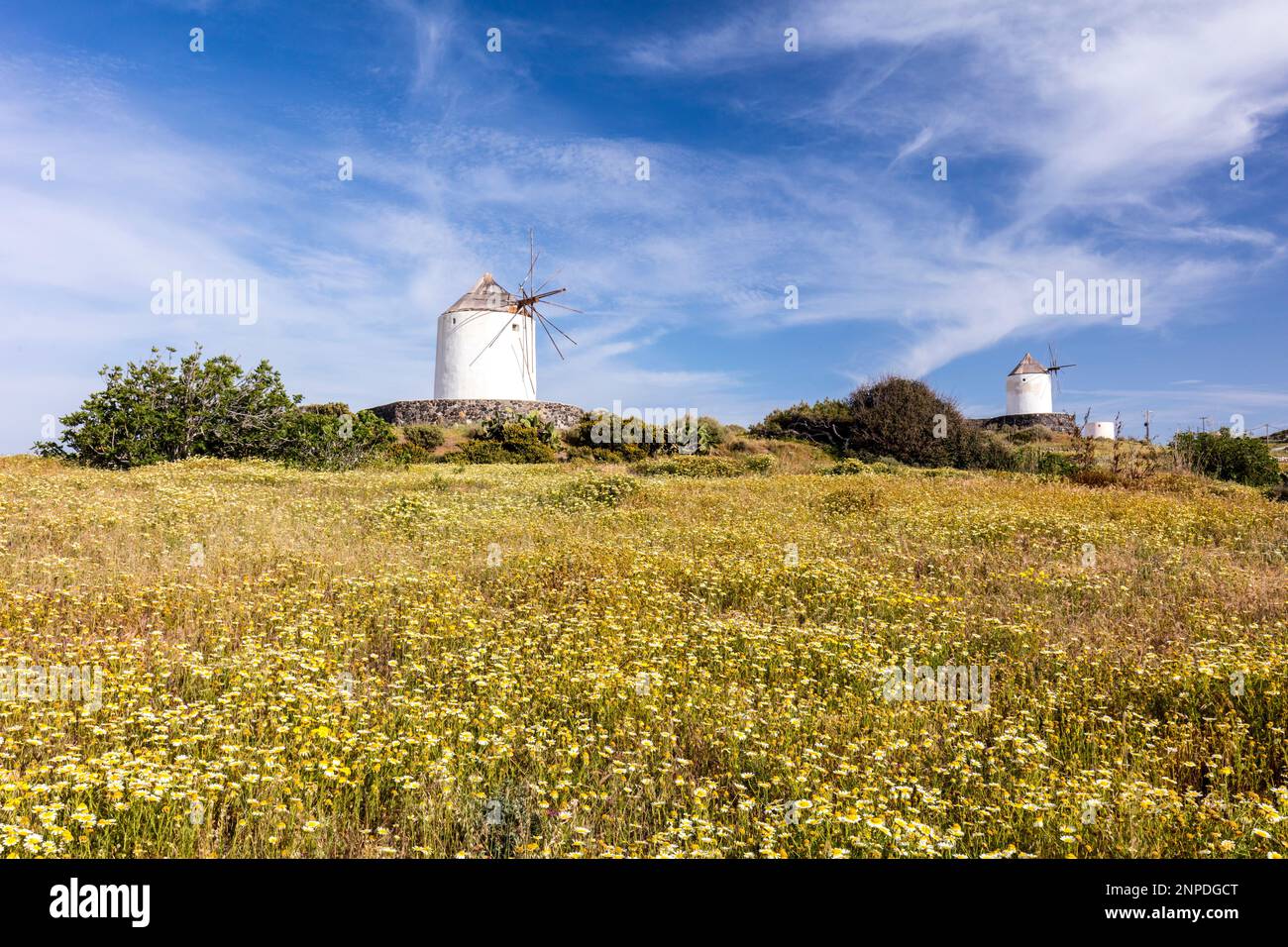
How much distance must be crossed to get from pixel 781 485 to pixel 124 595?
16.3 meters

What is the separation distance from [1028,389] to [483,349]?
146ft

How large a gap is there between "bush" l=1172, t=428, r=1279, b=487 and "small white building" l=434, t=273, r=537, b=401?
34044 mm

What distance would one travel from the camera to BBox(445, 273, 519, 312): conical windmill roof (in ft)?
153

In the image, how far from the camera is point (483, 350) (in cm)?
4625

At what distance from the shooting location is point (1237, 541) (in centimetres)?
1332

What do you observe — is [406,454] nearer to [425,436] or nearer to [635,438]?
[425,436]

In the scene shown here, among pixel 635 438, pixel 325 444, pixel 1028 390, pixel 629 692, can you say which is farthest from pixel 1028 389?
pixel 629 692

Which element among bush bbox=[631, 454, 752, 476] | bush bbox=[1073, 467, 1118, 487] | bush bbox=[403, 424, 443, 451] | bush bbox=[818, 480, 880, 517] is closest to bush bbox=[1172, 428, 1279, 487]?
bush bbox=[1073, 467, 1118, 487]

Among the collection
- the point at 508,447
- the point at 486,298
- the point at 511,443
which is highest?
the point at 486,298

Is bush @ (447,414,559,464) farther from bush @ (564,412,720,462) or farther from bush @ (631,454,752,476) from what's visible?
bush @ (631,454,752,476)

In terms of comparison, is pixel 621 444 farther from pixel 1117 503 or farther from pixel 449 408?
pixel 1117 503

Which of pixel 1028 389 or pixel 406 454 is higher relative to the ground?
pixel 1028 389

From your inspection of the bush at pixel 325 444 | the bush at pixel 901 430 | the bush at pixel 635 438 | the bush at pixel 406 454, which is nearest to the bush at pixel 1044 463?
the bush at pixel 901 430

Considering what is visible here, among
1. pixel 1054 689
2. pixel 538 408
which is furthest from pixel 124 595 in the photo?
pixel 538 408
